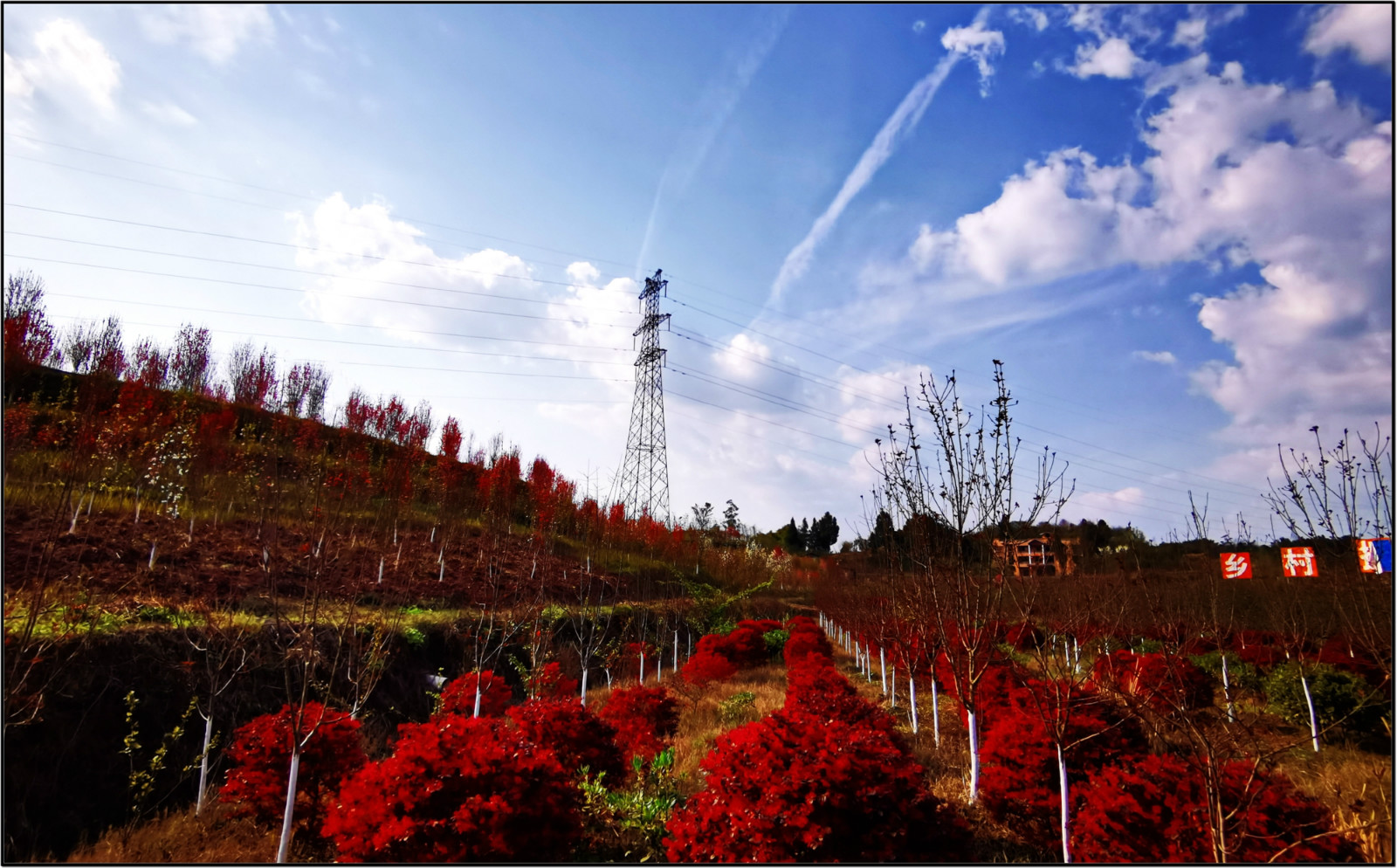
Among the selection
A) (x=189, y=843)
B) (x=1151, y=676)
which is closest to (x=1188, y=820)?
(x=1151, y=676)

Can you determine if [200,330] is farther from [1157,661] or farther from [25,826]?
[1157,661]

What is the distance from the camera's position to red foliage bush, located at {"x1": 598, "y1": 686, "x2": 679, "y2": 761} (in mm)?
7984

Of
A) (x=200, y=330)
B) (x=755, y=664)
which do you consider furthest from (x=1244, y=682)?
(x=200, y=330)

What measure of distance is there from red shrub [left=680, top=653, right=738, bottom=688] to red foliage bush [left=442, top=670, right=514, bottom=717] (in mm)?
6498

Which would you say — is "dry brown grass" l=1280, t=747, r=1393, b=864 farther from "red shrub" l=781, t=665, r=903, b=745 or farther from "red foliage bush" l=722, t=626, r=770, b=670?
"red foliage bush" l=722, t=626, r=770, b=670

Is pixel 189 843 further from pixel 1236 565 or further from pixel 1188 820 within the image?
pixel 1236 565

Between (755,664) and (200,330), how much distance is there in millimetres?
30548

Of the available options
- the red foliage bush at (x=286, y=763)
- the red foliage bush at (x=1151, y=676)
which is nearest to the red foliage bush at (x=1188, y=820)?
the red foliage bush at (x=1151, y=676)

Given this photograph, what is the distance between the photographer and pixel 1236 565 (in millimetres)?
17766

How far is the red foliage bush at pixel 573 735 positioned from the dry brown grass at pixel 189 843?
228cm

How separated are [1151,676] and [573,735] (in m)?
8.02

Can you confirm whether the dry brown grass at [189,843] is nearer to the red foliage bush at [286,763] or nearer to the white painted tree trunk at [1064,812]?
the red foliage bush at [286,763]

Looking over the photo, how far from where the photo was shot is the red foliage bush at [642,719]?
314 inches

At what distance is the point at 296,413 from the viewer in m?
29.8
